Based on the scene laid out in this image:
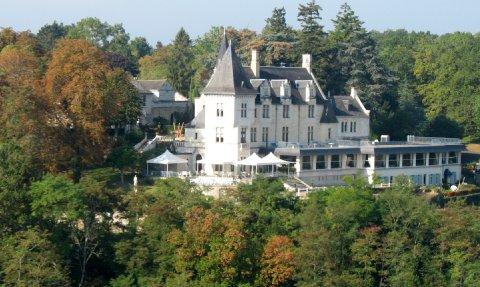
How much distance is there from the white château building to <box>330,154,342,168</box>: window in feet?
0.17

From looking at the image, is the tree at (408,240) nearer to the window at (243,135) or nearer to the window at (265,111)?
the window at (243,135)

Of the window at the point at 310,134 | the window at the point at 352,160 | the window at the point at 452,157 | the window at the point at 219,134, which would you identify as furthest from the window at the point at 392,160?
the window at the point at 219,134

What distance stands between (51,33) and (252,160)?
3578 cm

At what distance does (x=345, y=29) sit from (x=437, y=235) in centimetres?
2573

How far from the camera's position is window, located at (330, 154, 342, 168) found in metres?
56.6

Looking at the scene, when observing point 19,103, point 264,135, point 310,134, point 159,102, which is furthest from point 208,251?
point 159,102

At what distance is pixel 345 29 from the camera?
70188 mm

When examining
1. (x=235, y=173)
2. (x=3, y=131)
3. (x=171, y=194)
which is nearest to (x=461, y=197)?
(x=235, y=173)

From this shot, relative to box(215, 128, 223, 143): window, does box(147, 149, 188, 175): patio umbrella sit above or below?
below

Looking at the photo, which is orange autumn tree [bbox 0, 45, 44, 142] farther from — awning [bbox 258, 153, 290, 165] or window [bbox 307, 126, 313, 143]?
window [bbox 307, 126, 313, 143]

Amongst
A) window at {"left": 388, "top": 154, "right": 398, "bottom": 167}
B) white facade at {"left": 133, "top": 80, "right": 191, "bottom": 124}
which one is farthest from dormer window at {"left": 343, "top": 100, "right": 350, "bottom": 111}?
white facade at {"left": 133, "top": 80, "right": 191, "bottom": 124}

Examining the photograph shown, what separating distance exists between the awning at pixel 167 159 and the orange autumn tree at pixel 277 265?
11059mm

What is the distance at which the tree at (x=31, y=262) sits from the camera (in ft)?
131

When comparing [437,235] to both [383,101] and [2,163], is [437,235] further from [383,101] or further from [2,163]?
[383,101]
